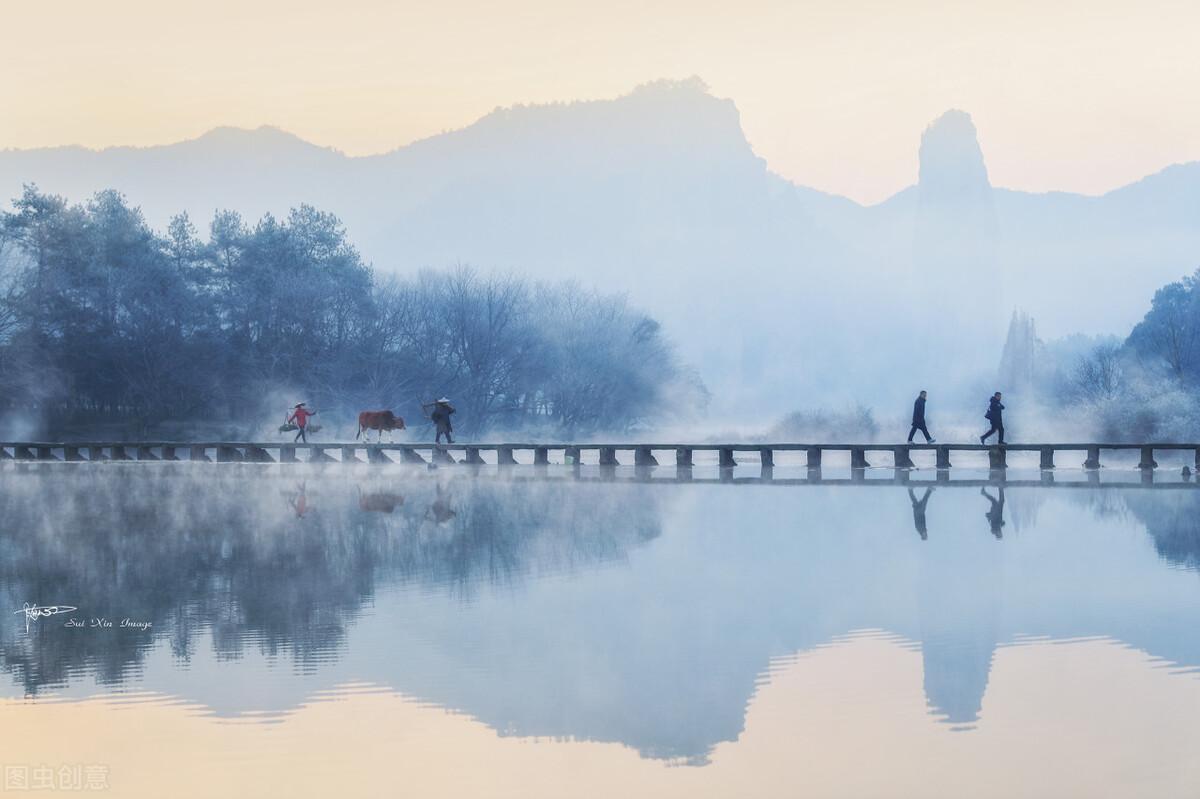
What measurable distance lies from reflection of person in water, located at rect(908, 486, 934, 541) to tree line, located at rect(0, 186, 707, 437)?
42690mm

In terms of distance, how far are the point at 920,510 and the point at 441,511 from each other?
8948 millimetres

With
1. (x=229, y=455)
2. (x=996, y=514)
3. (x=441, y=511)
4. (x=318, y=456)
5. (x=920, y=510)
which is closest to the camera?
(x=996, y=514)

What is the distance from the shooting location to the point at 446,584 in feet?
67.3

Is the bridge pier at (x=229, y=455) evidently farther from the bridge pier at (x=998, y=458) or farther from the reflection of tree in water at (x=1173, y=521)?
the reflection of tree in water at (x=1173, y=521)

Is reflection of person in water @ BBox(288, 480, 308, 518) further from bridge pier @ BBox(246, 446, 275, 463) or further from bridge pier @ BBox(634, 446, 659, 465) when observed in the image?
bridge pier @ BBox(246, 446, 275, 463)

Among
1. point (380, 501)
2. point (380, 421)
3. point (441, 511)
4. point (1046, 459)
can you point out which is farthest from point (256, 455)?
point (441, 511)

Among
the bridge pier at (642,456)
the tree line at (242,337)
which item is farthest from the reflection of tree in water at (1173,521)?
the tree line at (242,337)

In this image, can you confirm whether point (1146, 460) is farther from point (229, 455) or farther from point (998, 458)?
point (229, 455)

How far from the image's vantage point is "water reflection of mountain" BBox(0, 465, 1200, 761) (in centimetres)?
1385

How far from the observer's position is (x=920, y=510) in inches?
1282

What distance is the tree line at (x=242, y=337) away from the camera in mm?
73625

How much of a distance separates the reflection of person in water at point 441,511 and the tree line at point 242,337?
40.2 meters

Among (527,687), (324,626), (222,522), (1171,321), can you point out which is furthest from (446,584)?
(1171,321)

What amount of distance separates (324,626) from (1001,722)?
284 inches
